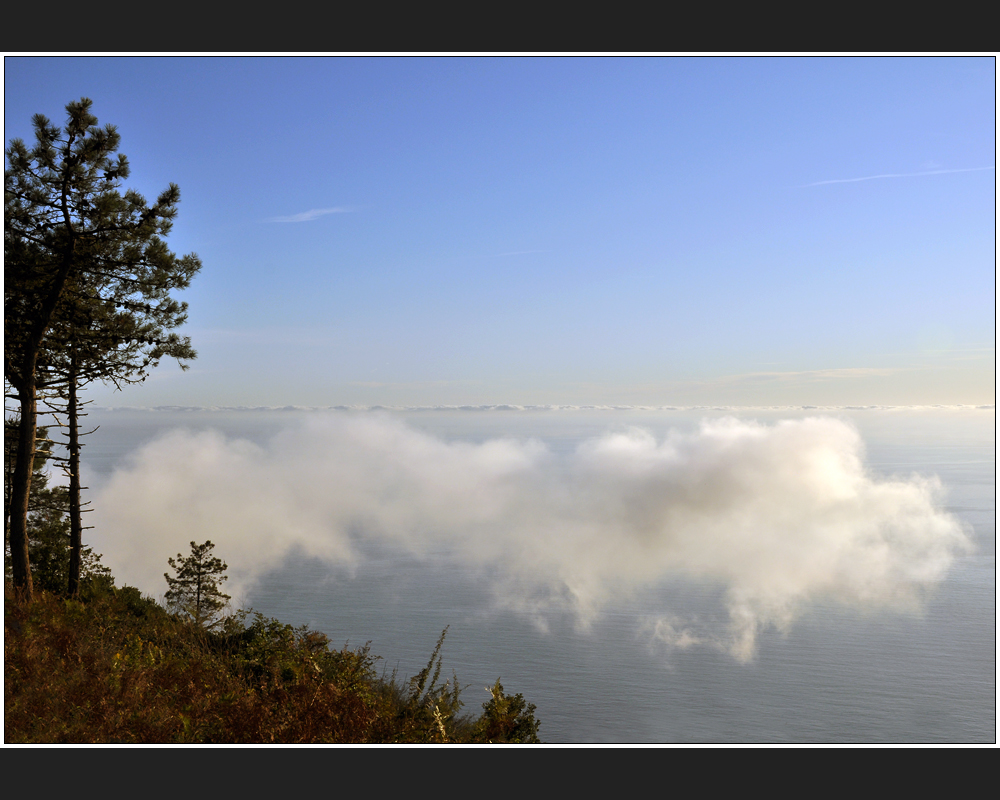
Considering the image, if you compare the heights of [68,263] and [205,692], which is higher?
[68,263]

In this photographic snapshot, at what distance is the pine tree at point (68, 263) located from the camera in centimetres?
1132

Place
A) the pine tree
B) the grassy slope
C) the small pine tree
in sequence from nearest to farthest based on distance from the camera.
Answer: the grassy slope < the pine tree < the small pine tree

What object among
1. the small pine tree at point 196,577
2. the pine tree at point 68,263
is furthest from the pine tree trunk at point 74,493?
the small pine tree at point 196,577

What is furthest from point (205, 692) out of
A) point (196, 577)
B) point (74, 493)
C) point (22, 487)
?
point (196, 577)

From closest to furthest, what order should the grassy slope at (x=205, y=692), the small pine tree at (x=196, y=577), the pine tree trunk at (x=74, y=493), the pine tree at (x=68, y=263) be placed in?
the grassy slope at (x=205, y=692) → the pine tree at (x=68, y=263) → the pine tree trunk at (x=74, y=493) → the small pine tree at (x=196, y=577)

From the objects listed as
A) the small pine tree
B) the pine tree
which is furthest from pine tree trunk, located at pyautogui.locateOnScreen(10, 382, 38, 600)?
the small pine tree

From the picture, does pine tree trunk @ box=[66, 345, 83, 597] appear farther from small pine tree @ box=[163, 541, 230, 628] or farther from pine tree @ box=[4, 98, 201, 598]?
small pine tree @ box=[163, 541, 230, 628]

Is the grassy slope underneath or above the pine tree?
underneath

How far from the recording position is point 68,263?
12.1m

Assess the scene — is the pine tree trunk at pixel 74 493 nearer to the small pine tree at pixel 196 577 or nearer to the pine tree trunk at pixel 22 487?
the pine tree trunk at pixel 22 487

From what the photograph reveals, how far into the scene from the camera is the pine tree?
37.1ft

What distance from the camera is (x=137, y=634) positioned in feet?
35.7

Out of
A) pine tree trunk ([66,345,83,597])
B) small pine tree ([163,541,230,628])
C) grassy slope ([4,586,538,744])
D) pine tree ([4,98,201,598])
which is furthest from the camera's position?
small pine tree ([163,541,230,628])

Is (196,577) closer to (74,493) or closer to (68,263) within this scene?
(74,493)
